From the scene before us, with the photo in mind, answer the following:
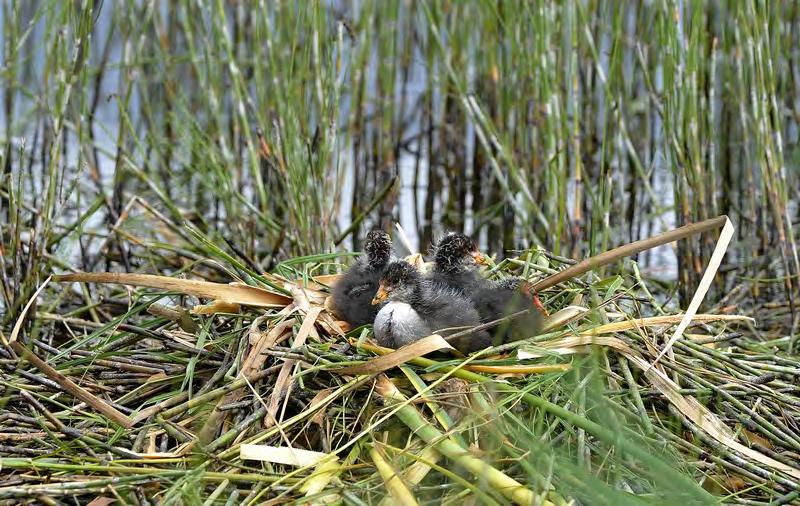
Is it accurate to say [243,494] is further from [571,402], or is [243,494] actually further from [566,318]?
[566,318]

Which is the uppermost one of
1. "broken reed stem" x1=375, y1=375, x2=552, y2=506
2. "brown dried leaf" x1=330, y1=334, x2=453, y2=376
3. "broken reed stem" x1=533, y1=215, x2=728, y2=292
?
"broken reed stem" x1=533, y1=215, x2=728, y2=292

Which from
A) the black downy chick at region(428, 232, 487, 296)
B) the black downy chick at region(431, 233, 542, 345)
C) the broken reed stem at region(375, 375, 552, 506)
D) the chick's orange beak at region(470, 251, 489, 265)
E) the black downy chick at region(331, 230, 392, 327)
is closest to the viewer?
the broken reed stem at region(375, 375, 552, 506)

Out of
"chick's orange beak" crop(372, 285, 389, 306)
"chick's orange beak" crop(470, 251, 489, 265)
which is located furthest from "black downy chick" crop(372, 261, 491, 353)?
"chick's orange beak" crop(470, 251, 489, 265)

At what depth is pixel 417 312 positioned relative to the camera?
11.6 ft

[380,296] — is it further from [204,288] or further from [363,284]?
[204,288]

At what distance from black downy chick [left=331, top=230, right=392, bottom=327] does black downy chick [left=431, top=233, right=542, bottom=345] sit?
0.20 meters

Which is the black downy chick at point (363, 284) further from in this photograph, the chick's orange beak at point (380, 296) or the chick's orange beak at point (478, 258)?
the chick's orange beak at point (478, 258)

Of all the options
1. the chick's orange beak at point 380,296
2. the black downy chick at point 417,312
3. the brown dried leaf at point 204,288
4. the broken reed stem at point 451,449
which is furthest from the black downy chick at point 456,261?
the broken reed stem at point 451,449

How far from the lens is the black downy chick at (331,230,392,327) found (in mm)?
3625

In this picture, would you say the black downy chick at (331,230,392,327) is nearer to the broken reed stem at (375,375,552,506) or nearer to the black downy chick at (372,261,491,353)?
the black downy chick at (372,261,491,353)

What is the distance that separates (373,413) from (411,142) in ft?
16.5

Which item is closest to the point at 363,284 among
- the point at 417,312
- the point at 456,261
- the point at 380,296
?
the point at 380,296

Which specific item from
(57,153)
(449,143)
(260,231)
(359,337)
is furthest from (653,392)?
(449,143)

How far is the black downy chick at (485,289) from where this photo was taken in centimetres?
352
